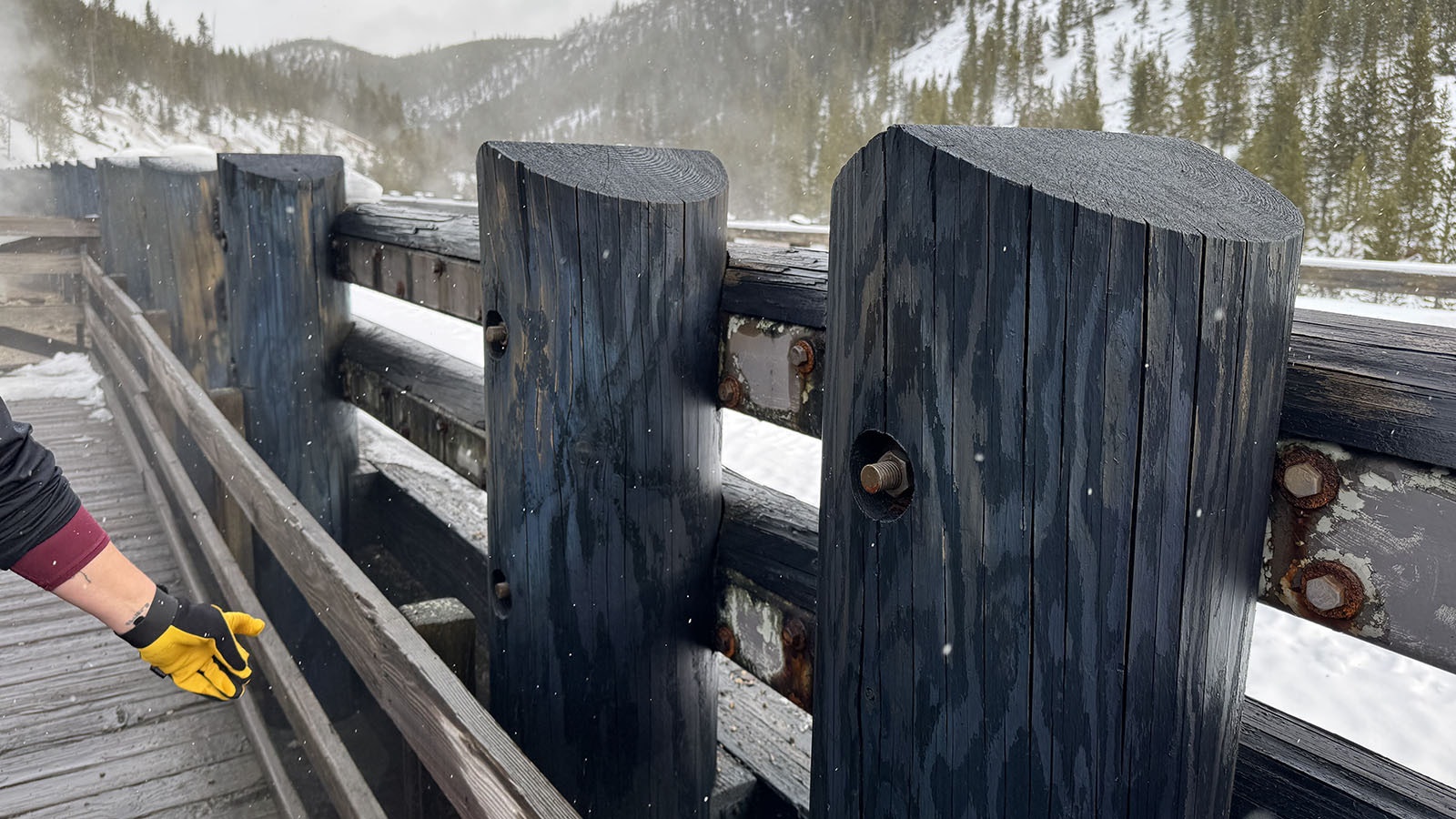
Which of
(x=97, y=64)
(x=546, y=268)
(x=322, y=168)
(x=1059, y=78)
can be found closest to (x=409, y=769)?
(x=546, y=268)

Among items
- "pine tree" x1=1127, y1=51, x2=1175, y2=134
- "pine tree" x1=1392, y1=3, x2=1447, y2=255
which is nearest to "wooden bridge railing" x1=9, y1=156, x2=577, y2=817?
"pine tree" x1=1392, y1=3, x2=1447, y2=255

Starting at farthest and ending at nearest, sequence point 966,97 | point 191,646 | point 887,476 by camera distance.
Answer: point 966,97 → point 191,646 → point 887,476

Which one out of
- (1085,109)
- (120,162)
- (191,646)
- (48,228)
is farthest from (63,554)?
(1085,109)

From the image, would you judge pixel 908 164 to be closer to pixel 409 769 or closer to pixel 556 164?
pixel 556 164

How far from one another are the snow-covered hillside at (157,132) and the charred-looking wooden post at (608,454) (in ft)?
182

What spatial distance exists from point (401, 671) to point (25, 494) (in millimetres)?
667

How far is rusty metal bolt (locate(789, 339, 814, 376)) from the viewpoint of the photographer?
4.39 feet

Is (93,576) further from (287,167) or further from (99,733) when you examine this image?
(287,167)

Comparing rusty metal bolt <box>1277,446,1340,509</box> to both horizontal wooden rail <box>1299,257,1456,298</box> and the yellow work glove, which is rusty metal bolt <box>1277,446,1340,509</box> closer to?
the yellow work glove

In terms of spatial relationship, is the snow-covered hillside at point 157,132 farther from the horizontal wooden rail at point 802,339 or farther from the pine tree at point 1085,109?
the horizontal wooden rail at point 802,339

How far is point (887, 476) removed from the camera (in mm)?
935

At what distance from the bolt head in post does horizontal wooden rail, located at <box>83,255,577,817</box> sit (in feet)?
2.66

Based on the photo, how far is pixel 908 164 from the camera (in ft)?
2.88

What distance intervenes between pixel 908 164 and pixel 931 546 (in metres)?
0.37
